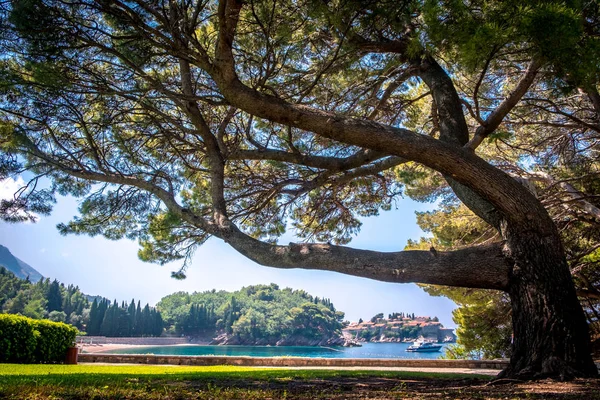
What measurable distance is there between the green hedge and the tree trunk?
8.53m

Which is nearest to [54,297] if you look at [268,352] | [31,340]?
[268,352]

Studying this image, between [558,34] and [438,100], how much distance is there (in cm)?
229

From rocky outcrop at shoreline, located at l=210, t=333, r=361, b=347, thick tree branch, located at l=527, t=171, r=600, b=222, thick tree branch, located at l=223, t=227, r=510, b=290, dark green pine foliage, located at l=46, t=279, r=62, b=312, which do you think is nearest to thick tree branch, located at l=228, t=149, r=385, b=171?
thick tree branch, located at l=223, t=227, r=510, b=290

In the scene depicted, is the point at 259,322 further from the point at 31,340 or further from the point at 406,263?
the point at 406,263

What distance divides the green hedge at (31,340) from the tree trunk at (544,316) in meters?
8.53

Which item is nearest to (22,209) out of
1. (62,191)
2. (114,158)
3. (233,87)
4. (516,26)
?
(62,191)

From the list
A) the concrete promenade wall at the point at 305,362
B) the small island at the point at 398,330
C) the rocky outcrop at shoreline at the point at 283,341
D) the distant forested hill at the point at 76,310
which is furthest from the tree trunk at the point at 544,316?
the small island at the point at 398,330

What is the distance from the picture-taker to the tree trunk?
354 cm

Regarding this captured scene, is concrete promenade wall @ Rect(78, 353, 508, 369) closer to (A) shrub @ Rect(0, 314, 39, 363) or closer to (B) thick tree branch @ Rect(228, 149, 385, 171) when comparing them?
(A) shrub @ Rect(0, 314, 39, 363)

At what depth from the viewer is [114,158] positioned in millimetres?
6266

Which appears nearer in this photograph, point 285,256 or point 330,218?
point 285,256

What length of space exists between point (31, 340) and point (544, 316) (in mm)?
Result: 8898

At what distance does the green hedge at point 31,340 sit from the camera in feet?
24.8

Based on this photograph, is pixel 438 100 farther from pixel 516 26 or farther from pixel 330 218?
pixel 330 218
